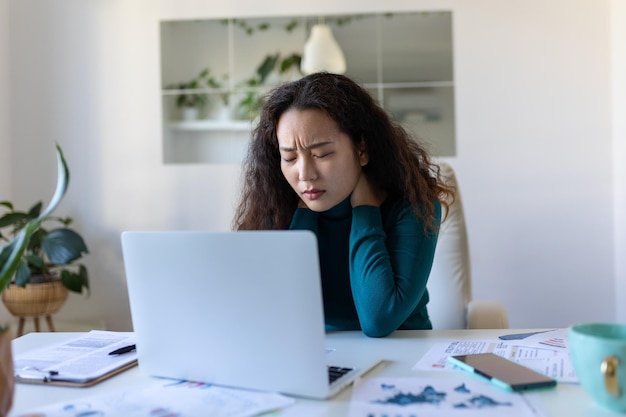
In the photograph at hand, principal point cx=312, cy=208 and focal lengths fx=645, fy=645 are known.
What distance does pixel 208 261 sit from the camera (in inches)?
32.4

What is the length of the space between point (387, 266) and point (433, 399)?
0.51 m

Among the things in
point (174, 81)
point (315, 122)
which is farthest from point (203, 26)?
point (315, 122)

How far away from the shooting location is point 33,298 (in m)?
2.90

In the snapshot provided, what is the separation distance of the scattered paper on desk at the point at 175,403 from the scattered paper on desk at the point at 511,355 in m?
0.27

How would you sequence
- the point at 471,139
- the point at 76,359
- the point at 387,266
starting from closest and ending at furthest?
the point at 76,359
the point at 387,266
the point at 471,139

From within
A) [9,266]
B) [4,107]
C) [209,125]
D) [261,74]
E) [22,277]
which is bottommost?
[22,277]

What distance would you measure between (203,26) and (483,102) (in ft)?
4.78

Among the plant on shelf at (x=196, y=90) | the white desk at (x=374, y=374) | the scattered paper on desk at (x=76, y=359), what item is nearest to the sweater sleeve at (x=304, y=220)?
the white desk at (x=374, y=374)

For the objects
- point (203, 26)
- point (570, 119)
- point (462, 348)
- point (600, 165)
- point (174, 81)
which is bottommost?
point (462, 348)

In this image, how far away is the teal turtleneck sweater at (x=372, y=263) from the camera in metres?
1.24

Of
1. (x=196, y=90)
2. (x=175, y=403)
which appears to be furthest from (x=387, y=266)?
(x=196, y=90)

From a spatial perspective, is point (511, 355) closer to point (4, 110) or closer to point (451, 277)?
point (451, 277)

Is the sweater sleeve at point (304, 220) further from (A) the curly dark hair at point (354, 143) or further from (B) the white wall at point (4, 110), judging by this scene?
(B) the white wall at point (4, 110)

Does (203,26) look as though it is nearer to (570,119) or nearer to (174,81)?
(174,81)
